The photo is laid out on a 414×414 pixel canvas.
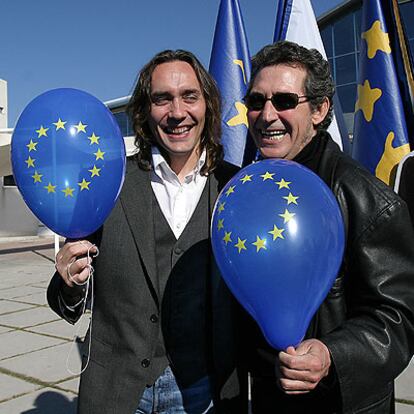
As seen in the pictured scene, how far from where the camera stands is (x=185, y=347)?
1682 millimetres

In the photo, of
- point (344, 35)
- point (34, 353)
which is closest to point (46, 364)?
point (34, 353)

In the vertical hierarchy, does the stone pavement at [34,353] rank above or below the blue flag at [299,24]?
below

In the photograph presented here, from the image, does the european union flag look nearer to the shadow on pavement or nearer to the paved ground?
the paved ground

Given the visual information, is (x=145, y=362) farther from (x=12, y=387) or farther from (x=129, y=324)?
(x=12, y=387)

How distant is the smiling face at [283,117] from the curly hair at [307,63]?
0.06ft

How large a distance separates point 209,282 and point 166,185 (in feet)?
1.36

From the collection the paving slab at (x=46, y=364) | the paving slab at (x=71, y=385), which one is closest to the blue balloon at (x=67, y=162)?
the paving slab at (x=71, y=385)

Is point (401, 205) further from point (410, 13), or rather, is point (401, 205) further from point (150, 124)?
point (410, 13)

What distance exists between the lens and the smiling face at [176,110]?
5.99 ft

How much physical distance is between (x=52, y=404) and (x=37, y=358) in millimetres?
1038

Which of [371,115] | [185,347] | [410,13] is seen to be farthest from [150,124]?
[410,13]

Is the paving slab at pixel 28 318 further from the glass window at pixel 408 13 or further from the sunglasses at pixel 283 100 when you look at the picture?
the glass window at pixel 408 13

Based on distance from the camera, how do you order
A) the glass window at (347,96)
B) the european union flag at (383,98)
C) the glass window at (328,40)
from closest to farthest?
the european union flag at (383,98), the glass window at (347,96), the glass window at (328,40)

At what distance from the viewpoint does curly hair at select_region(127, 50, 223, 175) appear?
1913mm
